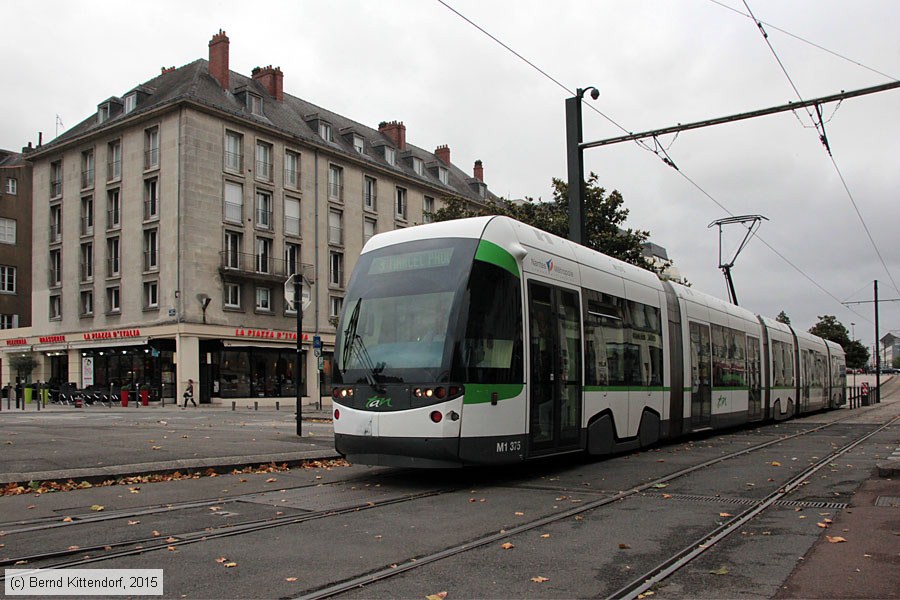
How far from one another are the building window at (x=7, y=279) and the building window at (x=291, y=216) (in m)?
20.6

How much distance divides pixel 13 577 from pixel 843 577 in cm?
550

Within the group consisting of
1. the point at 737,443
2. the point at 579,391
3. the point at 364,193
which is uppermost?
the point at 364,193

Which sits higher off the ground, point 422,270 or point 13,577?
point 422,270

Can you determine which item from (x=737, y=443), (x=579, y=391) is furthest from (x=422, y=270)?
(x=737, y=443)

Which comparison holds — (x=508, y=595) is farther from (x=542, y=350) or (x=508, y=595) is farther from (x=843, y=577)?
(x=542, y=350)

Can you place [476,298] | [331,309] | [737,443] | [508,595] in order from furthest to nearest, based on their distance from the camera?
1. [331,309]
2. [737,443]
3. [476,298]
4. [508,595]

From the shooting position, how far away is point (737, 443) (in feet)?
54.9

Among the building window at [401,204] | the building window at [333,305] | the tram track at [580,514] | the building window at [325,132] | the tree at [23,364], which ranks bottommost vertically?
the tram track at [580,514]

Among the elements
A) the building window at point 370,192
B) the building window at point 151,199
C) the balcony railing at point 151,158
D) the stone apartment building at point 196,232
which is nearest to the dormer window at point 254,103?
the stone apartment building at point 196,232

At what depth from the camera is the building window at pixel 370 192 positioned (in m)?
50.9

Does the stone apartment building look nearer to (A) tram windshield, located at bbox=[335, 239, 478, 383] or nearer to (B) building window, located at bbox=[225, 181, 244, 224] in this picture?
(B) building window, located at bbox=[225, 181, 244, 224]

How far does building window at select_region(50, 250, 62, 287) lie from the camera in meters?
46.6

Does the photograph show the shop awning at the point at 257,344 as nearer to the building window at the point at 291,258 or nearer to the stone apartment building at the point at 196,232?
the stone apartment building at the point at 196,232

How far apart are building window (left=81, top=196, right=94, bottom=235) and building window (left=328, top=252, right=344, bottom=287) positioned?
1315cm
